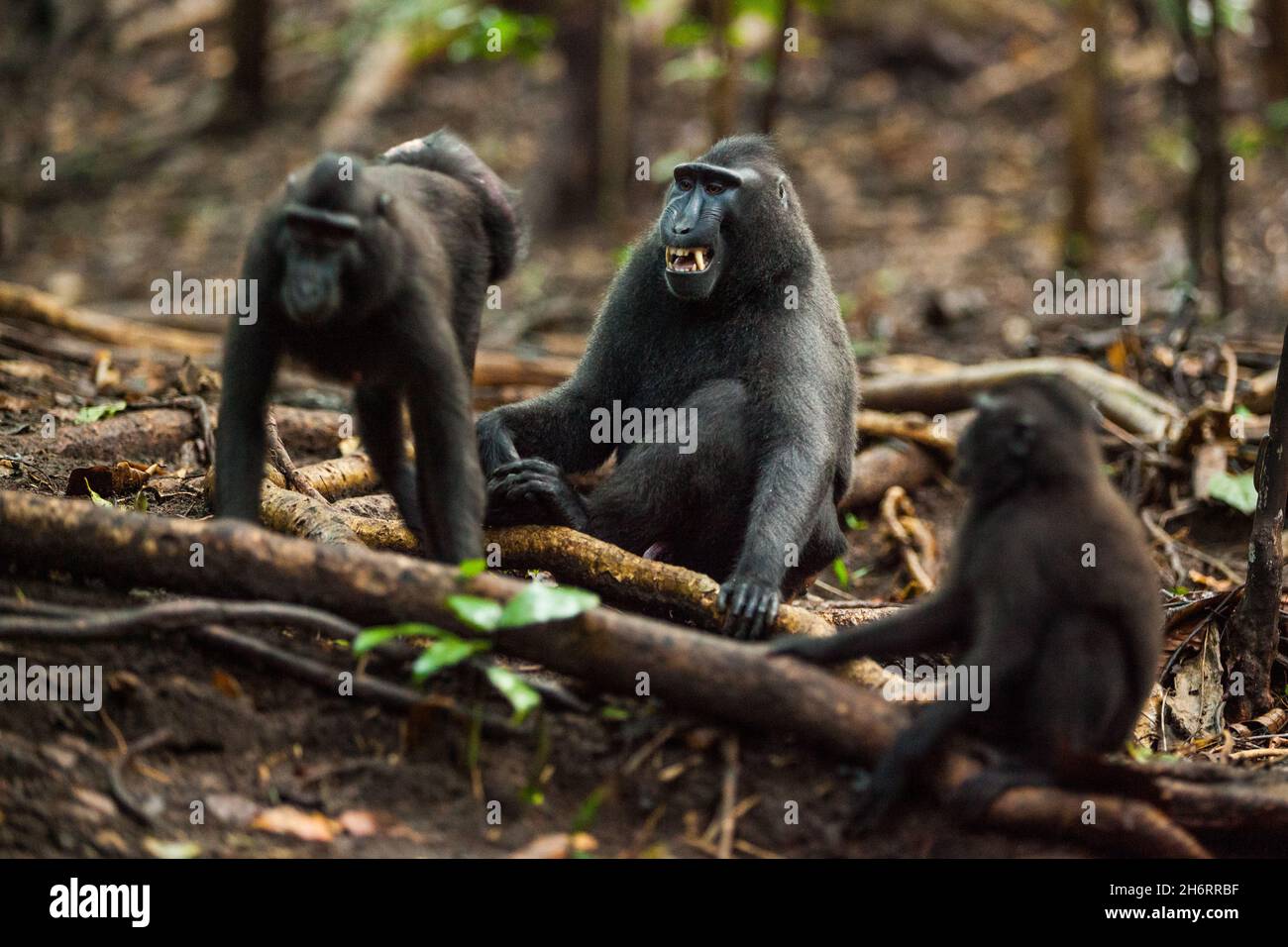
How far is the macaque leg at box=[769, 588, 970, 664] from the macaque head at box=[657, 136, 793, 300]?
2.38 metres

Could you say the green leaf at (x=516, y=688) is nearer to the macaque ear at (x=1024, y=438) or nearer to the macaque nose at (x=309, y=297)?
the macaque nose at (x=309, y=297)

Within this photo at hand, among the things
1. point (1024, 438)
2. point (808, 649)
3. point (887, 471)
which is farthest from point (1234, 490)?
point (808, 649)

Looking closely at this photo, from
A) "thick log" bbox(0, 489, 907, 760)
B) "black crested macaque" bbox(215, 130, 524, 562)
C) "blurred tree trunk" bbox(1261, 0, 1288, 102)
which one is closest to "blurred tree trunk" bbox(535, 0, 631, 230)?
"blurred tree trunk" bbox(1261, 0, 1288, 102)

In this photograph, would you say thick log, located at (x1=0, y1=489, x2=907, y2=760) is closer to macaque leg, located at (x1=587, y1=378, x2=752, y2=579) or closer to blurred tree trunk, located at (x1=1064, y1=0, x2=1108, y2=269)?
macaque leg, located at (x1=587, y1=378, x2=752, y2=579)

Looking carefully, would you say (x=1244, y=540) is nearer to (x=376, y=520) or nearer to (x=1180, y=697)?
(x=1180, y=697)

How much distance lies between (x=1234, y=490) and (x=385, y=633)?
17.4 feet

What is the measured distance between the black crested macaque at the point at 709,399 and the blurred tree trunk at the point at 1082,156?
7649 mm

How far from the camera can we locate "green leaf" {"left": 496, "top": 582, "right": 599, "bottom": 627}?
4168 millimetres

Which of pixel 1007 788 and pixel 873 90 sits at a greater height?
pixel 873 90

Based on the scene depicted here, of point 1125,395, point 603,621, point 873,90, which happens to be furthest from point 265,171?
point 603,621

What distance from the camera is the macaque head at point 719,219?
615 cm

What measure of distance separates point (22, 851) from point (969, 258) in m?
12.9

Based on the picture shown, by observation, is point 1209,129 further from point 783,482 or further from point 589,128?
point 589,128

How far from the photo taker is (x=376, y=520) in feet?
19.5
